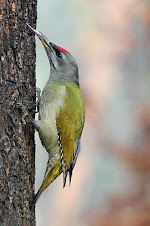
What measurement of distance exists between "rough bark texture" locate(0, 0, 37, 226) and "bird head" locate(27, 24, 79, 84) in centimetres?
62

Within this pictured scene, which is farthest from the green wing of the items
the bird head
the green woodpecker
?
the bird head

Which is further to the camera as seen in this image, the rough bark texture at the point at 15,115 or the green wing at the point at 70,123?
the green wing at the point at 70,123

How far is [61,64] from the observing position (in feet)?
13.0

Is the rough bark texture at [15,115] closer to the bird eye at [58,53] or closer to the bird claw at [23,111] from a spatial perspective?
the bird claw at [23,111]

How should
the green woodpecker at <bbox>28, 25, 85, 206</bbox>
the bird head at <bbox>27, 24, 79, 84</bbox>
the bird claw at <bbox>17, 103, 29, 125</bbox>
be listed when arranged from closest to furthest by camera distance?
the bird claw at <bbox>17, 103, 29, 125</bbox>, the green woodpecker at <bbox>28, 25, 85, 206</bbox>, the bird head at <bbox>27, 24, 79, 84</bbox>

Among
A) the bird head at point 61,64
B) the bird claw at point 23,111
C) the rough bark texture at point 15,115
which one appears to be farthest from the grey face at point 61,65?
the bird claw at point 23,111

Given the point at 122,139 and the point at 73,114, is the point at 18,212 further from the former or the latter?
the point at 122,139

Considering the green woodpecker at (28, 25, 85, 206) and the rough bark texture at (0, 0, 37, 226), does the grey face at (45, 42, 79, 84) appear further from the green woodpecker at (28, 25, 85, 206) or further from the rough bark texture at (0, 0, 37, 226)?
the rough bark texture at (0, 0, 37, 226)

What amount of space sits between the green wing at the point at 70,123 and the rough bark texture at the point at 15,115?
0.37 metres

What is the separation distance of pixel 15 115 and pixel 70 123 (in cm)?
64

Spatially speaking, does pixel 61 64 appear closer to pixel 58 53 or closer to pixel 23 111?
pixel 58 53

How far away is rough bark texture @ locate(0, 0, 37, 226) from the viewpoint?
299 cm

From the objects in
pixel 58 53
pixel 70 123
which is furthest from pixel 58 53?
pixel 70 123

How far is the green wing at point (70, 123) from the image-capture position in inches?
141
